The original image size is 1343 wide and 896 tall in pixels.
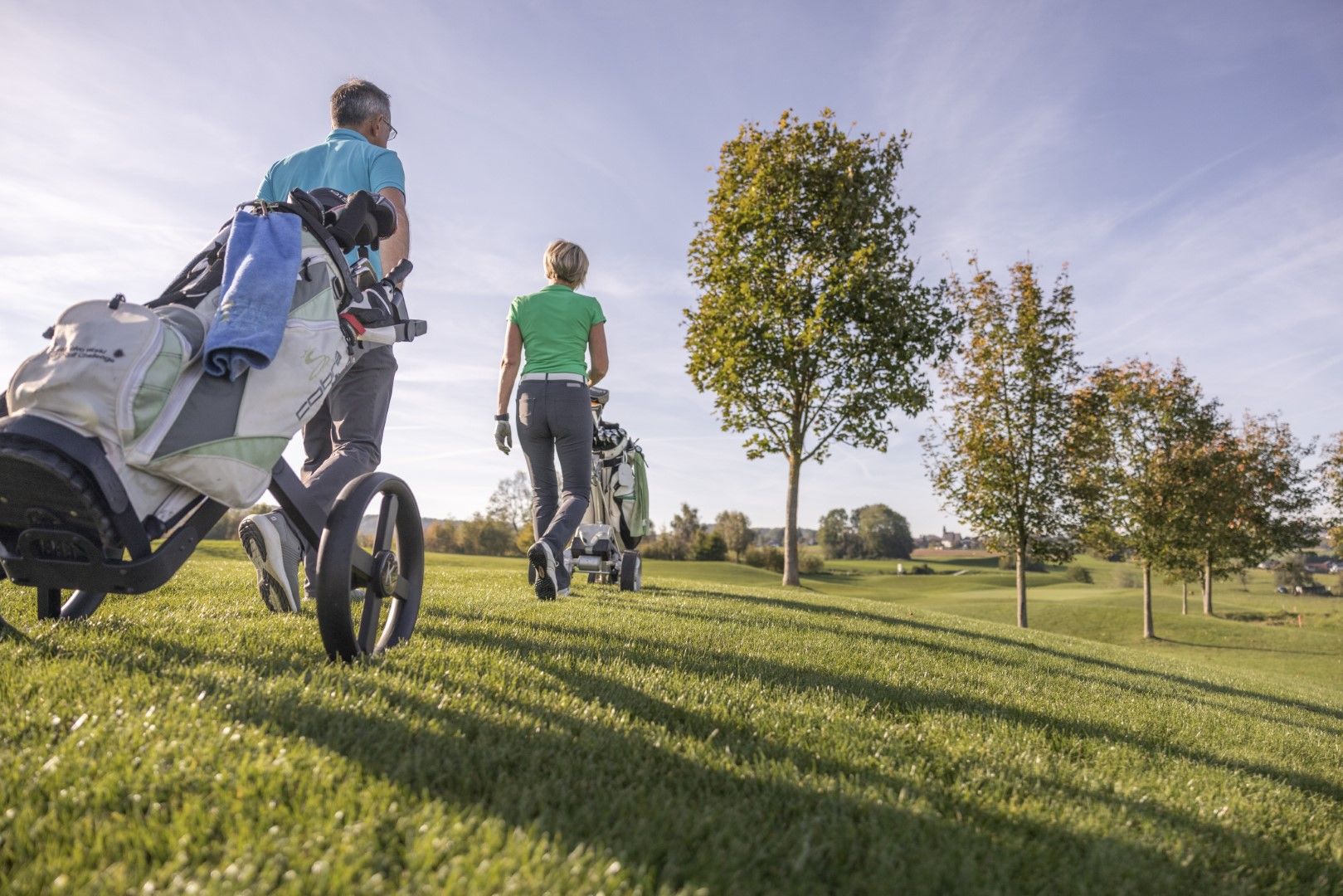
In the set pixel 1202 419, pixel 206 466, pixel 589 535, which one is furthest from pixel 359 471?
pixel 1202 419

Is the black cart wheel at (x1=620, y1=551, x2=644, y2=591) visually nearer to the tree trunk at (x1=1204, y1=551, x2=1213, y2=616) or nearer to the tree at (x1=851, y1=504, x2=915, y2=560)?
the tree trunk at (x1=1204, y1=551, x2=1213, y2=616)

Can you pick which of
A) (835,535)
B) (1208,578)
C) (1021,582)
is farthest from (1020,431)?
(835,535)

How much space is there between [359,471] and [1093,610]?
33.2 meters

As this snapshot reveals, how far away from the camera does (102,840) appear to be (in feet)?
4.54

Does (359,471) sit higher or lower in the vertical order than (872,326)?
lower

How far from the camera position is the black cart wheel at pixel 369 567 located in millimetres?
2631

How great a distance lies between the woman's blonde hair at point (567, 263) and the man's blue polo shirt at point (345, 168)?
1.94 m

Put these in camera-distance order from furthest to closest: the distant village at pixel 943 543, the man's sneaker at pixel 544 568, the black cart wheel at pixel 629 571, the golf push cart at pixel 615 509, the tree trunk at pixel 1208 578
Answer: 1. the distant village at pixel 943 543
2. the tree trunk at pixel 1208 578
3. the black cart wheel at pixel 629 571
4. the golf push cart at pixel 615 509
5. the man's sneaker at pixel 544 568

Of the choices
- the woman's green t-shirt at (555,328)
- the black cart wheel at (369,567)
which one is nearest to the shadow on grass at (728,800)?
the black cart wheel at (369,567)

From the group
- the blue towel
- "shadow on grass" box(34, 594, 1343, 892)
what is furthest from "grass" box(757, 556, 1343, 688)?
the blue towel

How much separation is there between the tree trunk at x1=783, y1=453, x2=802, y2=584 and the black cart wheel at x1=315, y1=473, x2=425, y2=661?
1813 cm

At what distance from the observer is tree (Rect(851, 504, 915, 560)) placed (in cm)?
9225

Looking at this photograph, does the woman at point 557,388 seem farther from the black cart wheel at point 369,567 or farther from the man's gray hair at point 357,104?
the black cart wheel at point 369,567

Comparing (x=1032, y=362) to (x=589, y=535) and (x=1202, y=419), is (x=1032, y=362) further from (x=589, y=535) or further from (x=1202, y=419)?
(x=589, y=535)
